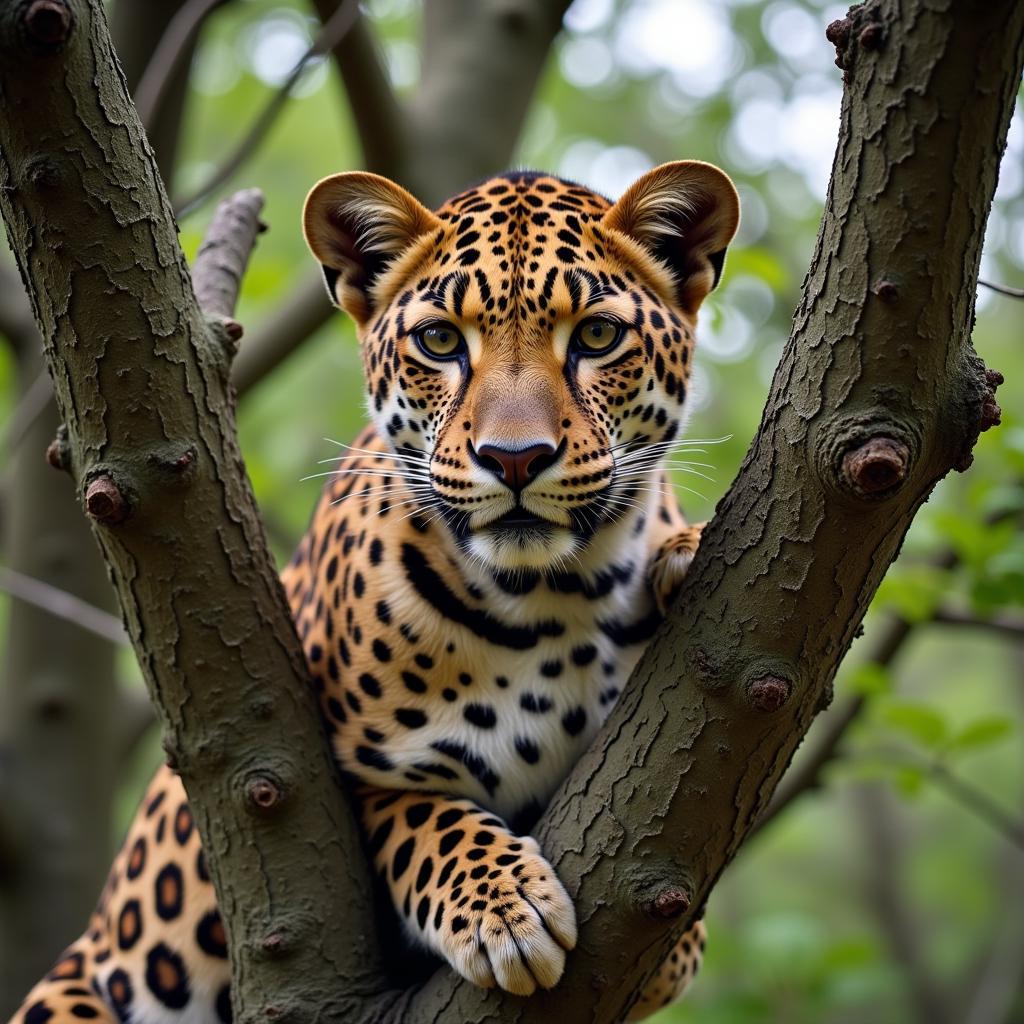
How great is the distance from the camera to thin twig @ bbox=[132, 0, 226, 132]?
5.22 m

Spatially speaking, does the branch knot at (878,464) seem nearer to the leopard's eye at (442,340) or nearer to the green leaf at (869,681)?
the leopard's eye at (442,340)

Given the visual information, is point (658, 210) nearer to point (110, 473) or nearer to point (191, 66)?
point (110, 473)

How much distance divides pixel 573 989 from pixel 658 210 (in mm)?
2241

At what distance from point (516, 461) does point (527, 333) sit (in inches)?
18.0

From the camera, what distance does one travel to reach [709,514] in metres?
12.3

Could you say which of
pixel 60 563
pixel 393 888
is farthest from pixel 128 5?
pixel 393 888

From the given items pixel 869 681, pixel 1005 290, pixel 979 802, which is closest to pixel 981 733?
pixel 979 802

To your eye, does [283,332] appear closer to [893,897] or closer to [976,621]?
[976,621]

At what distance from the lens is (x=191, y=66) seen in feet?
22.7

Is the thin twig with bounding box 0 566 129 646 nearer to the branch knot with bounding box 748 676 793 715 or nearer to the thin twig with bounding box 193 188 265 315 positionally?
the thin twig with bounding box 193 188 265 315

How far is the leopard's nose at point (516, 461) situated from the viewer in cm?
341

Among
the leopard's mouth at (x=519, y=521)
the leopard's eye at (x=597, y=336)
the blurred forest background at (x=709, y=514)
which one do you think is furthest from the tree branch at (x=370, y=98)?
the leopard's mouth at (x=519, y=521)

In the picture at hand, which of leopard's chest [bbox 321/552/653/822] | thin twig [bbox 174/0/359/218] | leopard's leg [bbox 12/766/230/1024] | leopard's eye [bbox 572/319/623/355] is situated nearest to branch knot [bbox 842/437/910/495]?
leopard's eye [bbox 572/319/623/355]

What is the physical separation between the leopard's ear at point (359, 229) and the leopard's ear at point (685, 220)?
0.63 m
